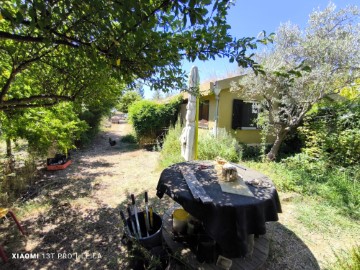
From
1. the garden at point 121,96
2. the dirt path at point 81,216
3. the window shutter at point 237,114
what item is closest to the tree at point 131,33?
the garden at point 121,96

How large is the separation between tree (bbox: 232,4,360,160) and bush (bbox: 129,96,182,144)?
4.78m

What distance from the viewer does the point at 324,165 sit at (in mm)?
5359

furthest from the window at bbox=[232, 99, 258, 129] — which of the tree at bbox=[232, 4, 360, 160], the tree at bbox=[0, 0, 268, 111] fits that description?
the tree at bbox=[0, 0, 268, 111]

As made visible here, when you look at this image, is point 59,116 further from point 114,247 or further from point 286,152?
point 286,152

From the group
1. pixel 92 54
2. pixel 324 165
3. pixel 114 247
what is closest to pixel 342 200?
pixel 324 165

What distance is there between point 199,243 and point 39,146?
16.9 ft

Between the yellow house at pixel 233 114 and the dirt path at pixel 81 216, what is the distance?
3624mm

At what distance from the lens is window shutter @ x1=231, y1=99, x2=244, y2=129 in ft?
27.0

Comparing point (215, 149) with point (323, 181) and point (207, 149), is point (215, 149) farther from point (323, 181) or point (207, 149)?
point (323, 181)

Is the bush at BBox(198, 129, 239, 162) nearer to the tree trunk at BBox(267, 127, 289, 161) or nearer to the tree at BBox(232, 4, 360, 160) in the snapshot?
the tree trunk at BBox(267, 127, 289, 161)

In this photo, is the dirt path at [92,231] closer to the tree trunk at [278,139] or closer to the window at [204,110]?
the tree trunk at [278,139]

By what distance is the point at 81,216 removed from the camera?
3.51 m

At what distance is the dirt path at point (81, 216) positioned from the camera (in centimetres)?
254

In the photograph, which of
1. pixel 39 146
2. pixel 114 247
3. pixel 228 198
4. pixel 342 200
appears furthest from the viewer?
pixel 39 146
